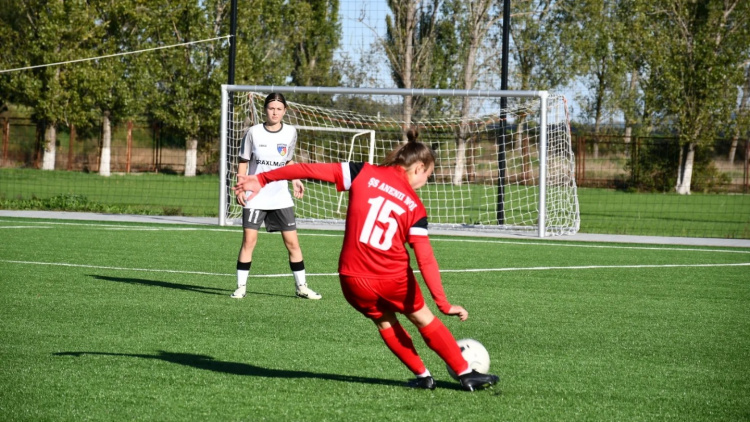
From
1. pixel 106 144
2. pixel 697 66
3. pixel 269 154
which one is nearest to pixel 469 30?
pixel 697 66

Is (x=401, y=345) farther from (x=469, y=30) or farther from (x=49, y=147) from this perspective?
(x=49, y=147)

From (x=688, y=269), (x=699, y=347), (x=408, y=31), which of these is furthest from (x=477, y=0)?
(x=699, y=347)

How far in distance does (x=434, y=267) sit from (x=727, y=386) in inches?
86.4

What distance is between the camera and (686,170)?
3650cm

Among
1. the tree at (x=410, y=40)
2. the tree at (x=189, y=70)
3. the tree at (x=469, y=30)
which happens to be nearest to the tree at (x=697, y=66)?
the tree at (x=469, y=30)

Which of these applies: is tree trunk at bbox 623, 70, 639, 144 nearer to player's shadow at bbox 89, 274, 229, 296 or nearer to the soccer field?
the soccer field

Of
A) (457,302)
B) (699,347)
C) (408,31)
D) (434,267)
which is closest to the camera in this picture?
(434,267)

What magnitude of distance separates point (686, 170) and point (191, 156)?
75.2 feet

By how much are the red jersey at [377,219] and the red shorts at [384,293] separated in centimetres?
4

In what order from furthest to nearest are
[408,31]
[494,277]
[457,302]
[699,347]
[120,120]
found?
[120,120] < [408,31] < [494,277] < [457,302] < [699,347]

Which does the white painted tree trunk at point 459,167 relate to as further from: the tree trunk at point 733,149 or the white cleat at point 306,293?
the tree trunk at point 733,149

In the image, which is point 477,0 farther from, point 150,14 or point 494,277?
point 494,277

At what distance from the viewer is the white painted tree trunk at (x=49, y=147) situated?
3903cm

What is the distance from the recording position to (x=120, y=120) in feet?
133
